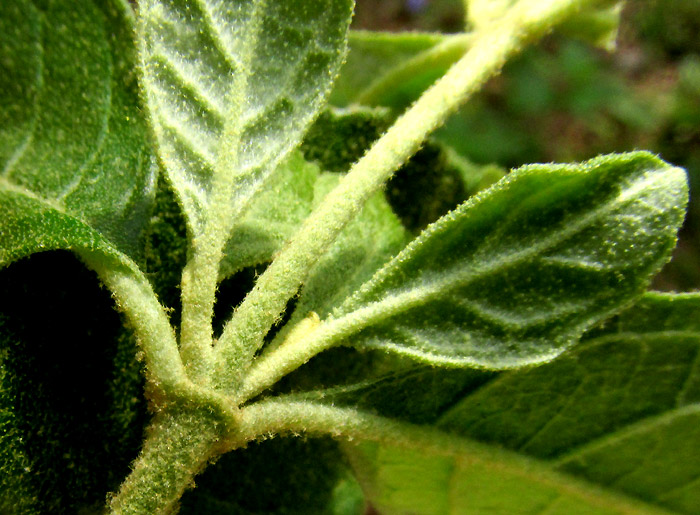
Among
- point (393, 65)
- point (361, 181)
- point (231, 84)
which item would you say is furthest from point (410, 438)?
point (393, 65)

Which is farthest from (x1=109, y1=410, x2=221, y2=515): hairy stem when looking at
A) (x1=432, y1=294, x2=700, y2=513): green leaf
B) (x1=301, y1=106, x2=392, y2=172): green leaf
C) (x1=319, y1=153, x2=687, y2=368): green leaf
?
(x1=301, y1=106, x2=392, y2=172): green leaf

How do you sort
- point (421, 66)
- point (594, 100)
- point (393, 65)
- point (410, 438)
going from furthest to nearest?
point (594, 100)
point (393, 65)
point (421, 66)
point (410, 438)

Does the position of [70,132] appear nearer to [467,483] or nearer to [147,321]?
[147,321]

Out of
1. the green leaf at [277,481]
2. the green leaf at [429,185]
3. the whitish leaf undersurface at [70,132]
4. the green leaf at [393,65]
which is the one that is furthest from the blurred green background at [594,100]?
the whitish leaf undersurface at [70,132]

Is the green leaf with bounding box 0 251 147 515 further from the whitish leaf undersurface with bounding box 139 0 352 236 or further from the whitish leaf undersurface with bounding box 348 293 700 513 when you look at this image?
the whitish leaf undersurface with bounding box 348 293 700 513

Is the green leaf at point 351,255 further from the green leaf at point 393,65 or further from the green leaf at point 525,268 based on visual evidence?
the green leaf at point 393,65

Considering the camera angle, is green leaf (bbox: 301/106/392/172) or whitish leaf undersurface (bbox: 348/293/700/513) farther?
green leaf (bbox: 301/106/392/172)
